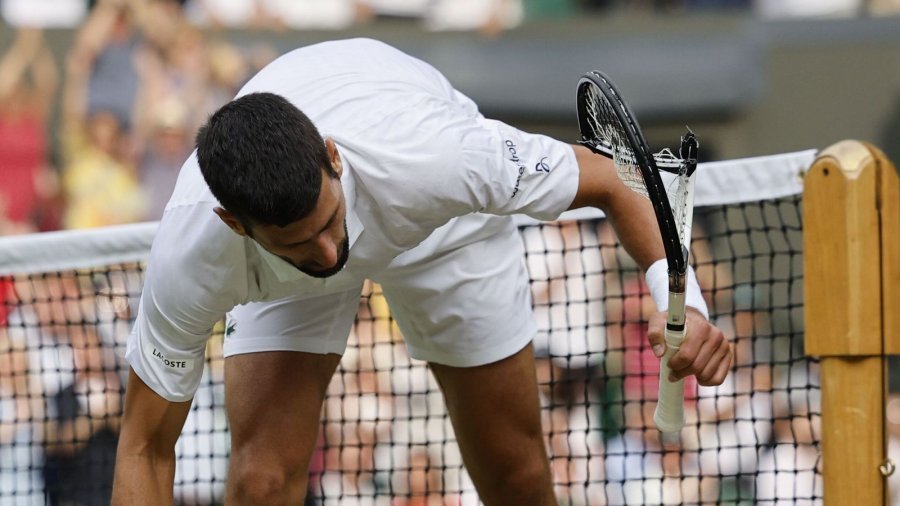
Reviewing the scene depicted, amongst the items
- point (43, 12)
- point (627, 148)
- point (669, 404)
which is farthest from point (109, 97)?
point (669, 404)

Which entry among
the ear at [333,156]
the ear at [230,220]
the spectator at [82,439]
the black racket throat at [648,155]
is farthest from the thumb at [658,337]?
the spectator at [82,439]

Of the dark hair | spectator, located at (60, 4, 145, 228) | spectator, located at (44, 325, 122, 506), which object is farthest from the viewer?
spectator, located at (60, 4, 145, 228)

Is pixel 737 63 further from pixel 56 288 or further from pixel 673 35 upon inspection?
pixel 56 288

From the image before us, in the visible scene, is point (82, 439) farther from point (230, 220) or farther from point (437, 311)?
point (230, 220)

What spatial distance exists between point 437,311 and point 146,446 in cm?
87

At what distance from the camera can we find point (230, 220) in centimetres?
258

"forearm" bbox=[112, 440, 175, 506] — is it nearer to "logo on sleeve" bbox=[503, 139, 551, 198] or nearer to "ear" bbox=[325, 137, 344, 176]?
"ear" bbox=[325, 137, 344, 176]

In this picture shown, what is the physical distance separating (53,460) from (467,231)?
2.82 meters

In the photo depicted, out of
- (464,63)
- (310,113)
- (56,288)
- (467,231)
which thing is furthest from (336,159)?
(464,63)

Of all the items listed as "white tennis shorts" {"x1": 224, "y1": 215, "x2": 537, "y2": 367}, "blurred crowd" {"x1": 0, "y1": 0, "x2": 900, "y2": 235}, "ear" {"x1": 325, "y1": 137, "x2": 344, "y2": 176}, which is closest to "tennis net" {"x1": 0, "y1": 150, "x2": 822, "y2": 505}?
"blurred crowd" {"x1": 0, "y1": 0, "x2": 900, "y2": 235}

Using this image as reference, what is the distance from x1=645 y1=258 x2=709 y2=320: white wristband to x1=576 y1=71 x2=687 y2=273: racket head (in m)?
0.19

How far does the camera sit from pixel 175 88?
7.60m

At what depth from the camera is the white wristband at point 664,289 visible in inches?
111

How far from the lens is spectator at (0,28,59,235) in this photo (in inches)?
291
